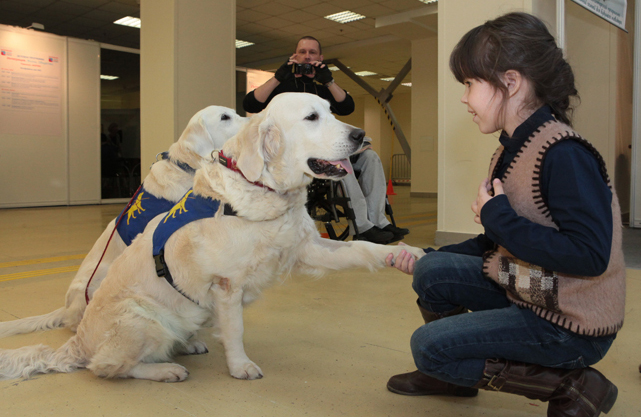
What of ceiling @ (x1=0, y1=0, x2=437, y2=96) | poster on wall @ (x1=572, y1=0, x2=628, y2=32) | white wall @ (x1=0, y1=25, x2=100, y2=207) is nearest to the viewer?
poster on wall @ (x1=572, y1=0, x2=628, y2=32)

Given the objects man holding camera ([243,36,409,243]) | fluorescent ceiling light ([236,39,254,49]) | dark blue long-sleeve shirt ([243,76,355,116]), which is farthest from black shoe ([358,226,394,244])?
fluorescent ceiling light ([236,39,254,49])

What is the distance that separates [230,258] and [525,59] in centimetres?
115

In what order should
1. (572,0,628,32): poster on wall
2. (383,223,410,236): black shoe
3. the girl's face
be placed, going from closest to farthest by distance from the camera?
the girl's face, (572,0,628,32): poster on wall, (383,223,410,236): black shoe

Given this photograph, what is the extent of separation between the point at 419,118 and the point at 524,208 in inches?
450

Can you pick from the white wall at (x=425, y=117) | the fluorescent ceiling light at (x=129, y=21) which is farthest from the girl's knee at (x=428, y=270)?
the fluorescent ceiling light at (x=129, y=21)

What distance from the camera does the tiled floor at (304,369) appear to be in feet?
5.10

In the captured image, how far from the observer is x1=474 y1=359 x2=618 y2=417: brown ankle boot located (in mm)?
1241

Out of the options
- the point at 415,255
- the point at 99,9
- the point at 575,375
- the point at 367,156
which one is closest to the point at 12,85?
the point at 99,9

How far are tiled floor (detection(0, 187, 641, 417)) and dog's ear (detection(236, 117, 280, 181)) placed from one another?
0.60 metres

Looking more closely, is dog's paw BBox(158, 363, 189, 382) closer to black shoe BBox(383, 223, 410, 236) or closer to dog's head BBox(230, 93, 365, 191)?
dog's head BBox(230, 93, 365, 191)

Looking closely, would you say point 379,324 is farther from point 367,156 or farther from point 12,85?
point 12,85

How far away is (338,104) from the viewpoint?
3992 millimetres

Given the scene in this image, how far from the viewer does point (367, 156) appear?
13.5 feet

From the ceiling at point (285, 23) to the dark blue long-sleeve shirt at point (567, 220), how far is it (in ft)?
31.2
